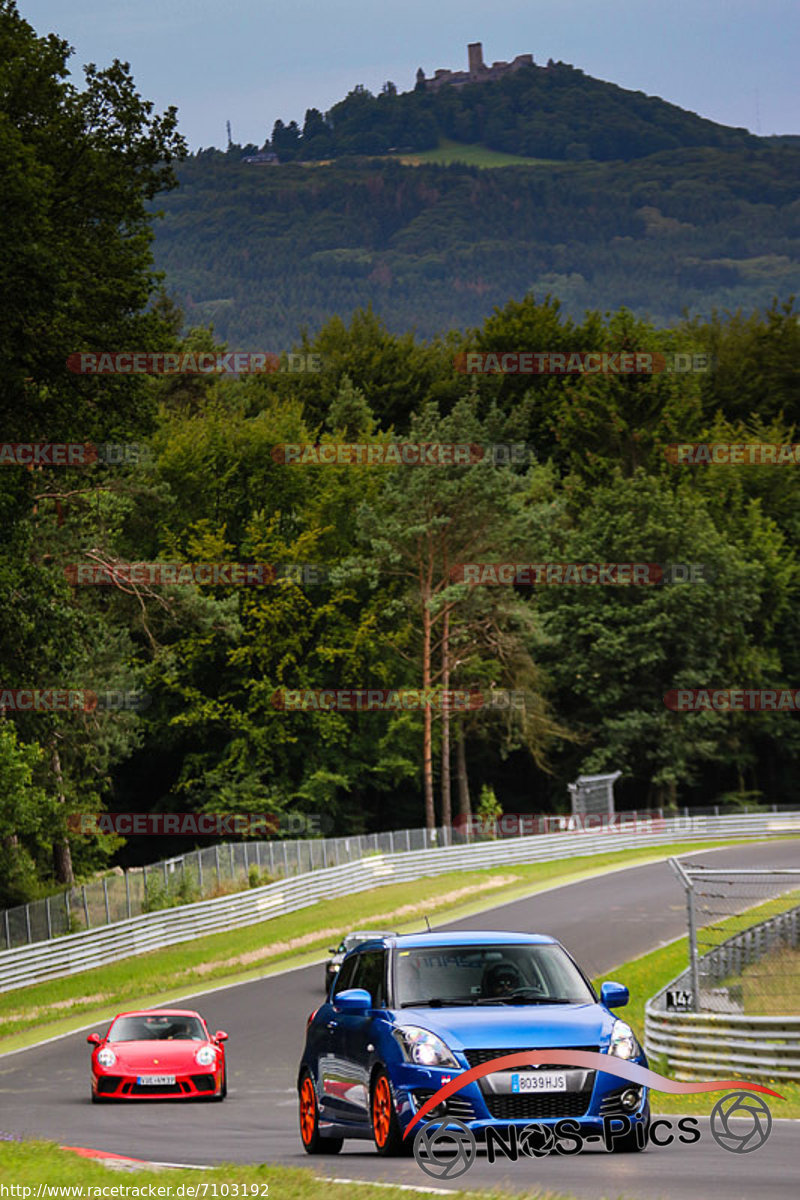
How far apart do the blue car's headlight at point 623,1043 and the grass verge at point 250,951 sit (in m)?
21.8

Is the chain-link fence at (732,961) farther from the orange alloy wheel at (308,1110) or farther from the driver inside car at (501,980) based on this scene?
the driver inside car at (501,980)

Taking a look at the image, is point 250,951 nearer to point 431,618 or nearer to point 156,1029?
point 156,1029

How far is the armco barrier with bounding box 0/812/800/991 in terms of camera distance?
39.2 meters

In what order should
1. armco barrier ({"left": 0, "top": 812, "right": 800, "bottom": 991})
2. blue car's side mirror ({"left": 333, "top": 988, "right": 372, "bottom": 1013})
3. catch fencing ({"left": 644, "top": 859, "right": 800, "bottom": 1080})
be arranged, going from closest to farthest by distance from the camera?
blue car's side mirror ({"left": 333, "top": 988, "right": 372, "bottom": 1013})
catch fencing ({"left": 644, "top": 859, "right": 800, "bottom": 1080})
armco barrier ({"left": 0, "top": 812, "right": 800, "bottom": 991})

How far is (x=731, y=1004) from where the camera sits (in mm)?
19344

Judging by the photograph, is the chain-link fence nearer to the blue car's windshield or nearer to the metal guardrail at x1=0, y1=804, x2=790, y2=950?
the blue car's windshield

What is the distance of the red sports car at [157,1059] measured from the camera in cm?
1964

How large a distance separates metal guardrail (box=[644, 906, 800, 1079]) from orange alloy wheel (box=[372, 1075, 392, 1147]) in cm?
799

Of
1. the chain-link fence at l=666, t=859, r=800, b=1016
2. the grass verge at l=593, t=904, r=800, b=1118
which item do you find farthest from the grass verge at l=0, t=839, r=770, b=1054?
the chain-link fence at l=666, t=859, r=800, b=1016

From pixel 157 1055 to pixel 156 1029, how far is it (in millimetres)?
553

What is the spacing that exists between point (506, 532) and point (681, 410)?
19.3 m
